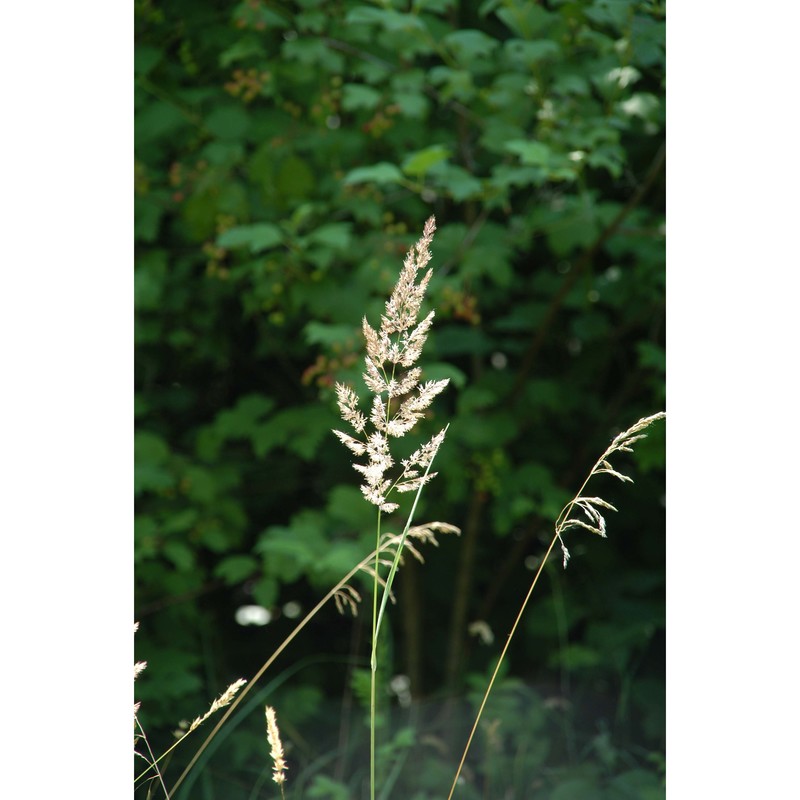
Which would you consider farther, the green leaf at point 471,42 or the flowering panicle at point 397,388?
the green leaf at point 471,42

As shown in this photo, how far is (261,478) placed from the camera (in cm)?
211

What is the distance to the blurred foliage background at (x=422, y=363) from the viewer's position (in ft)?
5.41

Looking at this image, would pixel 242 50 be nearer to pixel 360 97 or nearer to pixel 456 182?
pixel 360 97

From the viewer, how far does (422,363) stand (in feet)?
5.71

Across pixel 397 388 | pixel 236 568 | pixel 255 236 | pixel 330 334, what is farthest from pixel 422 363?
pixel 397 388

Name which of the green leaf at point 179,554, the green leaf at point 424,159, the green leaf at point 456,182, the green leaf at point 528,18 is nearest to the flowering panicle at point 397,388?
the green leaf at point 424,159

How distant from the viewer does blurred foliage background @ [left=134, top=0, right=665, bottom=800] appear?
1649mm

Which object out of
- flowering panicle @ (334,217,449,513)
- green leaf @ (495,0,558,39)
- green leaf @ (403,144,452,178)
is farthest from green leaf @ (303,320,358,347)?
flowering panicle @ (334,217,449,513)

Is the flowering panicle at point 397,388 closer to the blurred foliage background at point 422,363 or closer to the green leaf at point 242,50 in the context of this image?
the blurred foliage background at point 422,363

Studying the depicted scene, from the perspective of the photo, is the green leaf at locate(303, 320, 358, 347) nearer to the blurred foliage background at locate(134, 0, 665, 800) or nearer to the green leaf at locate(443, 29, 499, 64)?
the blurred foliage background at locate(134, 0, 665, 800)

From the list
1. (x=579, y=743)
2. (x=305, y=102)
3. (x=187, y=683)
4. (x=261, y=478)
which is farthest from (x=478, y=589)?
(x=305, y=102)

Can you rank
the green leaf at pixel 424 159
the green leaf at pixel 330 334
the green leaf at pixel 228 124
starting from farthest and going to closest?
the green leaf at pixel 228 124 → the green leaf at pixel 330 334 → the green leaf at pixel 424 159
